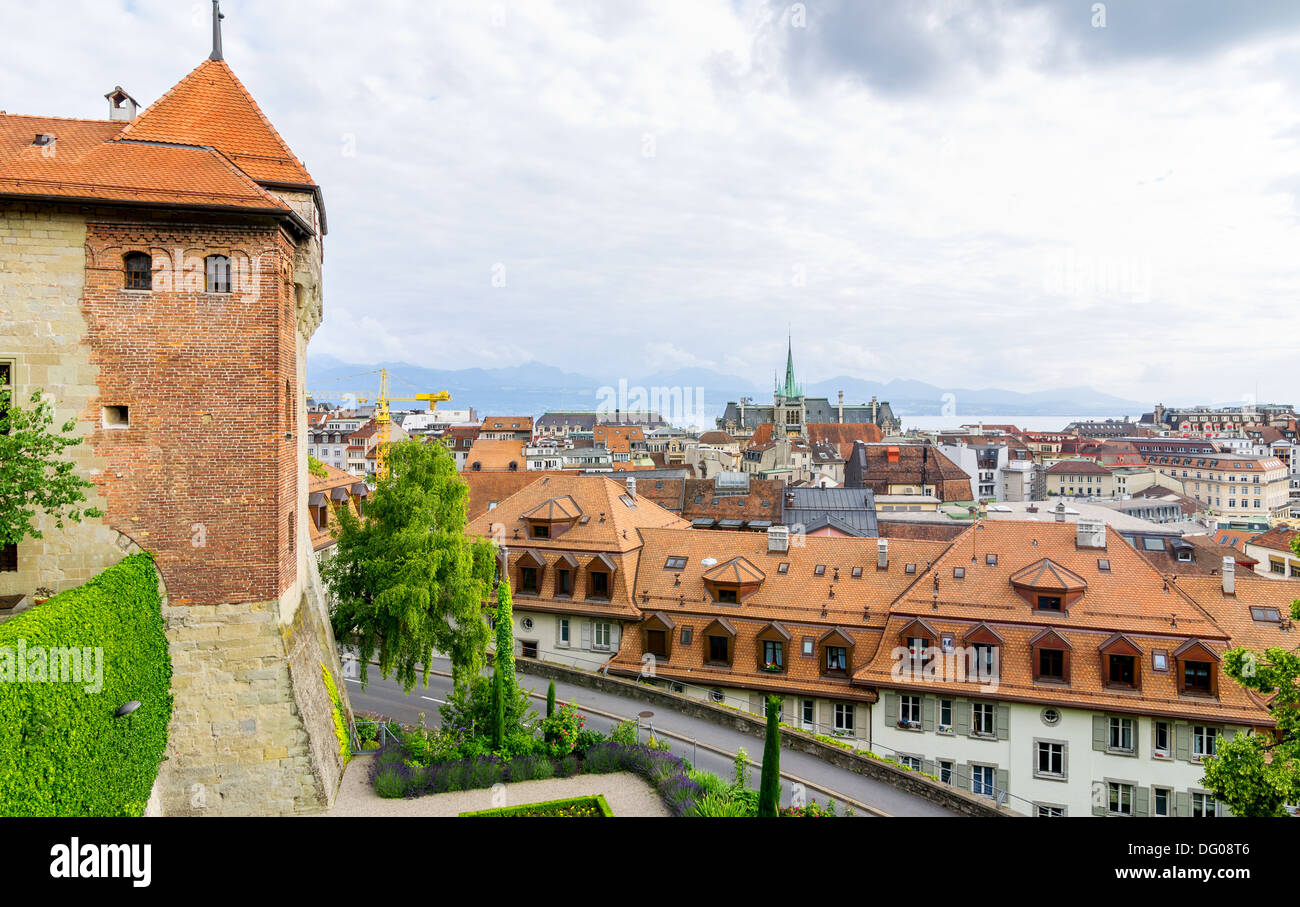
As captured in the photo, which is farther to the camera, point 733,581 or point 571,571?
Answer: point 571,571

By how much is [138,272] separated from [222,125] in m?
4.80

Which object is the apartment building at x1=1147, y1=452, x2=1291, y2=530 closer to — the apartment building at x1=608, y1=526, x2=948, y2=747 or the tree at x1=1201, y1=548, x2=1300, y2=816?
the apartment building at x1=608, y1=526, x2=948, y2=747

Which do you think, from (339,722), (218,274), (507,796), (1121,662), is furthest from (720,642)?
(218,274)

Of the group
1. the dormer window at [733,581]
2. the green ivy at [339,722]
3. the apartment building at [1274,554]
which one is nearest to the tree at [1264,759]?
the dormer window at [733,581]

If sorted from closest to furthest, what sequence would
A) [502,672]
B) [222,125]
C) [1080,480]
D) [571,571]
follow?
[222,125] < [502,672] < [571,571] < [1080,480]

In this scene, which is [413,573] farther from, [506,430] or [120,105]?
[506,430]

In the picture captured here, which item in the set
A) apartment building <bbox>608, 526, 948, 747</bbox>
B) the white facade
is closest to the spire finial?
apartment building <bbox>608, 526, 948, 747</bbox>

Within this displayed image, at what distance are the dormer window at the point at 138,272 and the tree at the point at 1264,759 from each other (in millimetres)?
22534

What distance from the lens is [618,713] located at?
25719mm

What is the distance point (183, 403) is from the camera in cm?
1591

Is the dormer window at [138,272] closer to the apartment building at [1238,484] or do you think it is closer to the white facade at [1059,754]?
the white facade at [1059,754]

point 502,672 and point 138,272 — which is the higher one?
point 138,272

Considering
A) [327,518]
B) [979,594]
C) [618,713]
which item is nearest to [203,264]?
[618,713]

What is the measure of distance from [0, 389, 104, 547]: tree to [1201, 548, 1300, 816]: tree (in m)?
21.5
